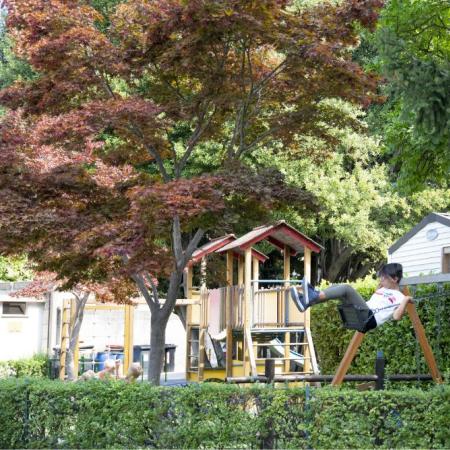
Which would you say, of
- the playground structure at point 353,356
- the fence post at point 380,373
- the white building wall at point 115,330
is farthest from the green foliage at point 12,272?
the fence post at point 380,373

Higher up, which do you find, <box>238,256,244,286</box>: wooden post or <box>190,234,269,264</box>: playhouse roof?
<box>190,234,269,264</box>: playhouse roof

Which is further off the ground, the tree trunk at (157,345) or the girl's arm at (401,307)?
the girl's arm at (401,307)

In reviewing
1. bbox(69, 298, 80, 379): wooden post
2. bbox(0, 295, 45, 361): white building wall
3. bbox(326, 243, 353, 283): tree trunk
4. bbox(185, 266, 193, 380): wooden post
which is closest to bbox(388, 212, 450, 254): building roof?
bbox(185, 266, 193, 380): wooden post

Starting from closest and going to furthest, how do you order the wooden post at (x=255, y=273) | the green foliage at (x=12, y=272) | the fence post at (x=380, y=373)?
the fence post at (x=380, y=373)
the wooden post at (x=255, y=273)
the green foliage at (x=12, y=272)

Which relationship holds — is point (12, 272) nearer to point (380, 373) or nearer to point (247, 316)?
point (247, 316)

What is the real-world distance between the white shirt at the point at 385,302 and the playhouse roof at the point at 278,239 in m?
8.35

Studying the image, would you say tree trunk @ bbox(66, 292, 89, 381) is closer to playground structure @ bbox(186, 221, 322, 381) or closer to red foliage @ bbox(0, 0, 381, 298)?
playground structure @ bbox(186, 221, 322, 381)

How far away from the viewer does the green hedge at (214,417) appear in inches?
271

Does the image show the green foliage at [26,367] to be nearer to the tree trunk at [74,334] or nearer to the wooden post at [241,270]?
the tree trunk at [74,334]

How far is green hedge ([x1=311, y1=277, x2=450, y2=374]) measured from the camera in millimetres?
11086

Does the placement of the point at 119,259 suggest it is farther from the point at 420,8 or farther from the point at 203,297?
the point at 203,297

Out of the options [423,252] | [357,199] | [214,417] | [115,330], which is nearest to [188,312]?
[423,252]

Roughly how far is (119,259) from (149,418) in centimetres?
353

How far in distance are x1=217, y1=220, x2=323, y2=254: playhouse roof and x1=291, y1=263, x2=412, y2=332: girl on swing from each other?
830 centimetres
